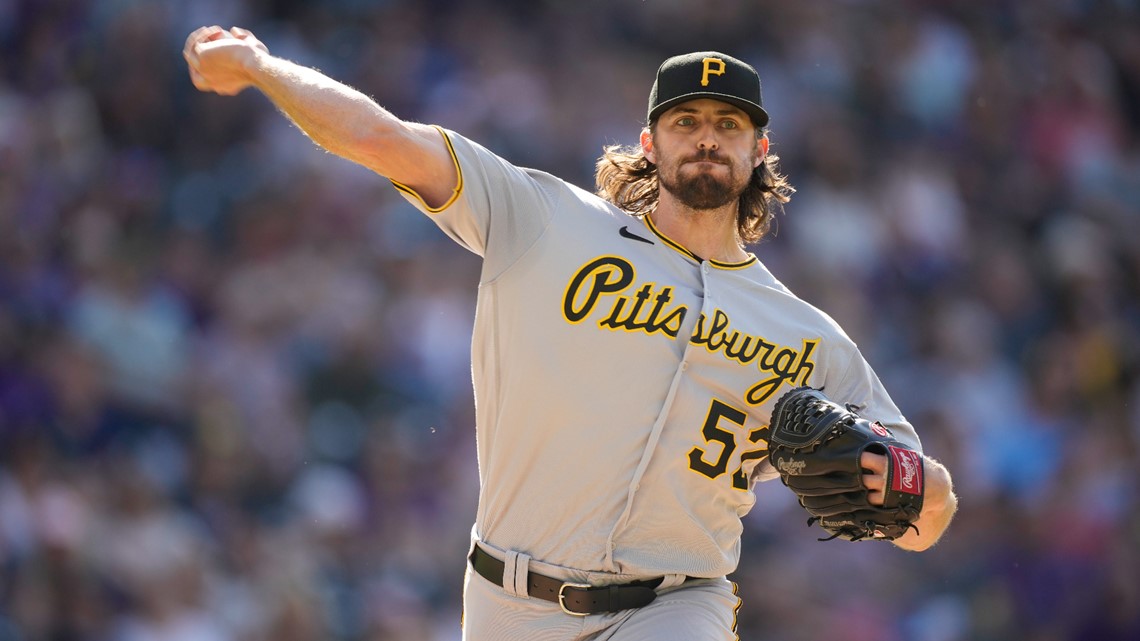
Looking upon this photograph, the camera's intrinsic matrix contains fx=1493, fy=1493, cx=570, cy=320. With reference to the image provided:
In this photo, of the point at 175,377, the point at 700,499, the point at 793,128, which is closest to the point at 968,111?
the point at 793,128

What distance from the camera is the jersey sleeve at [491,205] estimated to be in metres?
4.14

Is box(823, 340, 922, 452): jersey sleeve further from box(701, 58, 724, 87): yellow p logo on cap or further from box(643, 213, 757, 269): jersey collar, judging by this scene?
box(701, 58, 724, 87): yellow p logo on cap

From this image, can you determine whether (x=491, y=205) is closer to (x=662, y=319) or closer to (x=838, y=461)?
(x=662, y=319)


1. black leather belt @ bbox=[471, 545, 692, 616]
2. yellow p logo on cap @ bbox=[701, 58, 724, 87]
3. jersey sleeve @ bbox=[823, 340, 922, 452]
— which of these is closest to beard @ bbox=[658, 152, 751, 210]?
yellow p logo on cap @ bbox=[701, 58, 724, 87]

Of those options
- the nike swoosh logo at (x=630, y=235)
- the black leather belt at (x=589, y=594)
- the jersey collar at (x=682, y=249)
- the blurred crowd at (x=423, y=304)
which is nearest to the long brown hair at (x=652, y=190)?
the jersey collar at (x=682, y=249)

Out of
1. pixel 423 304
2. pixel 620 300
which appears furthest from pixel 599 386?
pixel 423 304

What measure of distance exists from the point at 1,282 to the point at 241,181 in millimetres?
1604

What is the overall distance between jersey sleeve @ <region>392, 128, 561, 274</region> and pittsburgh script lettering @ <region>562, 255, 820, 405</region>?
0.68 ft

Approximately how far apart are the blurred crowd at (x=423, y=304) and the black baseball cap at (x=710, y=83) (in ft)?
12.6

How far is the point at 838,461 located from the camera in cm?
411

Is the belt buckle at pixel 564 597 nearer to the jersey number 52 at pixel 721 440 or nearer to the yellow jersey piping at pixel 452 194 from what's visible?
the jersey number 52 at pixel 721 440

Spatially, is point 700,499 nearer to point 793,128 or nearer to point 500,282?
point 500,282

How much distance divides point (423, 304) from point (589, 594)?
15.5ft

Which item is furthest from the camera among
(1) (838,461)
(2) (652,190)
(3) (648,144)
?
(2) (652,190)
